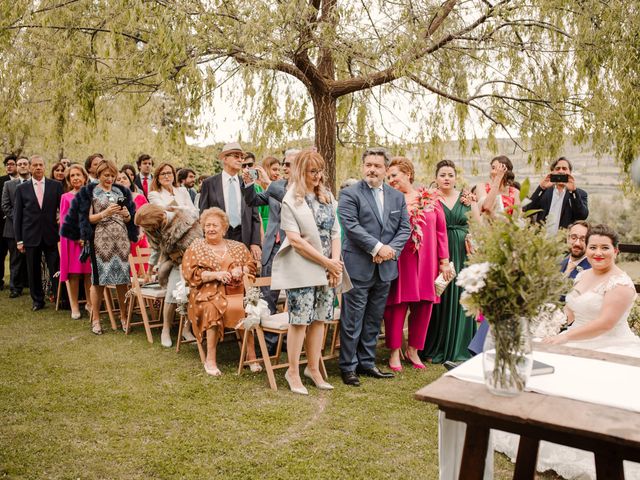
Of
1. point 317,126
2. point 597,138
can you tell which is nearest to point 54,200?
point 317,126

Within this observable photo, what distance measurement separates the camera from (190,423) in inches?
179

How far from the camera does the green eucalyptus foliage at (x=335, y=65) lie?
7074 millimetres

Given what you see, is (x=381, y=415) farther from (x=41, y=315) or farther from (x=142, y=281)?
(x=41, y=315)

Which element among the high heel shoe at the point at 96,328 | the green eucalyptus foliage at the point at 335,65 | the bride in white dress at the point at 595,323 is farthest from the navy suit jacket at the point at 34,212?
the bride in white dress at the point at 595,323

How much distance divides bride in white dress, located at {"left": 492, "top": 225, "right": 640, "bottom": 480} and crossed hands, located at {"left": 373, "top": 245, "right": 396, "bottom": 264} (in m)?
1.57

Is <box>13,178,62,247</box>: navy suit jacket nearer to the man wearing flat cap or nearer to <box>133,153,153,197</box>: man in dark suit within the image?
<box>133,153,153,197</box>: man in dark suit

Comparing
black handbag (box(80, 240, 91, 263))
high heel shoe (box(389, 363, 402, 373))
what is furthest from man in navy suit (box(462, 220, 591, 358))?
black handbag (box(80, 240, 91, 263))

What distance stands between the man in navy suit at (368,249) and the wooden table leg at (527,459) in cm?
233

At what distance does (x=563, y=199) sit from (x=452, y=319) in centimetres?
218

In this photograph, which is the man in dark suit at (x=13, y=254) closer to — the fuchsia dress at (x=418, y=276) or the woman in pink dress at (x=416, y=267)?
the woman in pink dress at (x=416, y=267)

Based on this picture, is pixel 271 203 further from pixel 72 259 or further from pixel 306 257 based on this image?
pixel 72 259

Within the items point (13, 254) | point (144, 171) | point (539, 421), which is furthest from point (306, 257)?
point (13, 254)

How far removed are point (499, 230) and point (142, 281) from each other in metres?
5.74

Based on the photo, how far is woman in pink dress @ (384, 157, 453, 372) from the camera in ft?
19.8
